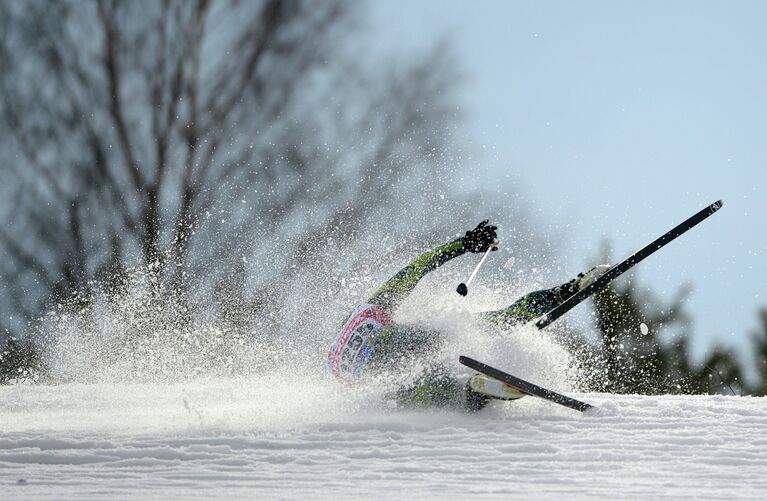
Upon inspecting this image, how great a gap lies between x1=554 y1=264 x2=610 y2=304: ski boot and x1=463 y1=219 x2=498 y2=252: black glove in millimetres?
557

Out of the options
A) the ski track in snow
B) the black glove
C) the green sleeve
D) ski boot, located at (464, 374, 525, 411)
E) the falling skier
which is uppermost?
the black glove

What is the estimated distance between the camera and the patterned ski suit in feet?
19.2

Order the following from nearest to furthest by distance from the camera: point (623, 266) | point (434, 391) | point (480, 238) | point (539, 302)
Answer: point (434, 391) → point (539, 302) → point (623, 266) → point (480, 238)

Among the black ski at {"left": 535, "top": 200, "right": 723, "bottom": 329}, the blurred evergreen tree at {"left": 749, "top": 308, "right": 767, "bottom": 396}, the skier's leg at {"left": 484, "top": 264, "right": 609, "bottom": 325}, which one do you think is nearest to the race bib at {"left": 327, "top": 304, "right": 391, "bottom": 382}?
the skier's leg at {"left": 484, "top": 264, "right": 609, "bottom": 325}

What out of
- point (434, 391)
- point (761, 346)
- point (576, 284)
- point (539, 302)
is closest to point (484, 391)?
point (434, 391)

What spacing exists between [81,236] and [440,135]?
5.05 meters

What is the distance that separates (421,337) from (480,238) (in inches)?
33.2

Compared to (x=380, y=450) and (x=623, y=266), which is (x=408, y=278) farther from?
(x=380, y=450)

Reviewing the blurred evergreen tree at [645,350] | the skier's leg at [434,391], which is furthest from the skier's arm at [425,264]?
the blurred evergreen tree at [645,350]

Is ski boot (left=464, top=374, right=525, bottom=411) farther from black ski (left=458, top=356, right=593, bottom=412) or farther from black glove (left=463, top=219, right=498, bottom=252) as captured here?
black glove (left=463, top=219, right=498, bottom=252)

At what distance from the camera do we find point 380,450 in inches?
188

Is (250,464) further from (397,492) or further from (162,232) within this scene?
(162,232)

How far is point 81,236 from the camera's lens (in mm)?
12445

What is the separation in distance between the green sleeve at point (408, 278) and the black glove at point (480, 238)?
0.07 meters
